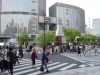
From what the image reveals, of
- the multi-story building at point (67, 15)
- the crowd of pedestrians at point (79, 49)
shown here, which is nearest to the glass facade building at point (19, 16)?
the multi-story building at point (67, 15)

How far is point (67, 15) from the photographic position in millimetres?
108500

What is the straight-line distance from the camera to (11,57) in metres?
7.77

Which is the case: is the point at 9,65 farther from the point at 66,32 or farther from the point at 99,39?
the point at 99,39

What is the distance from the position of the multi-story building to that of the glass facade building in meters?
20.1

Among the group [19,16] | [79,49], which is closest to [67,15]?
[19,16]

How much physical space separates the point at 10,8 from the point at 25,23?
15990mm

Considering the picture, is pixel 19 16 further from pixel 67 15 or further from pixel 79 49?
pixel 79 49

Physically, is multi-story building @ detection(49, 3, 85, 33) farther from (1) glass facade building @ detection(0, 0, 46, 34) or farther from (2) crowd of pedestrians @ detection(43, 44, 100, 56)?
(2) crowd of pedestrians @ detection(43, 44, 100, 56)

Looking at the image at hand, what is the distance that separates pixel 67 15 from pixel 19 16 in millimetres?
43398

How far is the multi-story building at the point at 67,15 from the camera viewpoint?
10438cm

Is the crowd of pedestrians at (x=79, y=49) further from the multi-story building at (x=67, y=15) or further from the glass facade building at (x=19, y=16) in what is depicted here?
the multi-story building at (x=67, y=15)

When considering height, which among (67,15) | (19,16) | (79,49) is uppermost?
(67,15)

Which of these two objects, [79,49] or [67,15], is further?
[67,15]

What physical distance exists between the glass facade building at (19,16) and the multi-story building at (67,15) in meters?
20.1
